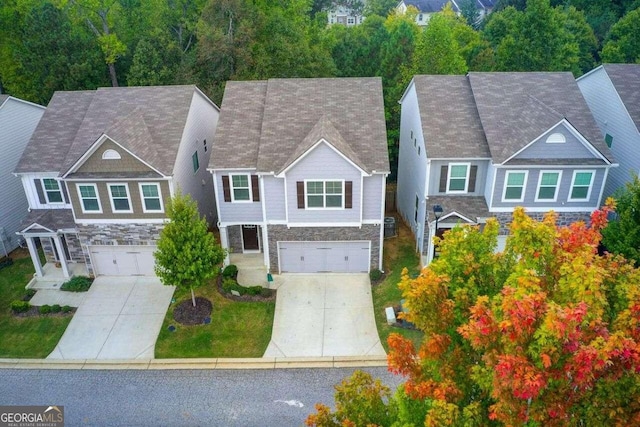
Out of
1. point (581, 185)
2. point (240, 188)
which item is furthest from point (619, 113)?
point (240, 188)

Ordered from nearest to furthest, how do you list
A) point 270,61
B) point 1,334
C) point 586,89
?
point 1,334
point 586,89
point 270,61

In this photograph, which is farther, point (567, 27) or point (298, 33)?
point (567, 27)

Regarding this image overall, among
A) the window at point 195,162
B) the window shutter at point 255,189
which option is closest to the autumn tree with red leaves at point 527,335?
the window shutter at point 255,189

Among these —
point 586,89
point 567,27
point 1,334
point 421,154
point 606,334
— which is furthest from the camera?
point 567,27

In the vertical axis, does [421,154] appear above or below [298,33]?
below

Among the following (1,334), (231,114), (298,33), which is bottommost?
(1,334)

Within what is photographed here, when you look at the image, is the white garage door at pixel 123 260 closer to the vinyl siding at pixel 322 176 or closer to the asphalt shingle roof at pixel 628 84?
the vinyl siding at pixel 322 176

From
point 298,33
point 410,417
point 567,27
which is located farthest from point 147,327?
point 567,27

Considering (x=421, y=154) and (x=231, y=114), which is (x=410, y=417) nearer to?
(x=421, y=154)

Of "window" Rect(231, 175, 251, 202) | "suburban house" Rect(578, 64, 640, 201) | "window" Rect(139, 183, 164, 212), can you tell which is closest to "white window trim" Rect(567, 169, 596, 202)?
"suburban house" Rect(578, 64, 640, 201)
